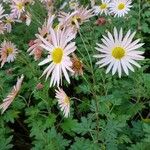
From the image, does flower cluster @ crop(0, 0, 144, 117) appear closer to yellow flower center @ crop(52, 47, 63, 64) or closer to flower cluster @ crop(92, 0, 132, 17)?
yellow flower center @ crop(52, 47, 63, 64)

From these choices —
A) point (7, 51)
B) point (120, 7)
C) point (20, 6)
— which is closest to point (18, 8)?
point (20, 6)

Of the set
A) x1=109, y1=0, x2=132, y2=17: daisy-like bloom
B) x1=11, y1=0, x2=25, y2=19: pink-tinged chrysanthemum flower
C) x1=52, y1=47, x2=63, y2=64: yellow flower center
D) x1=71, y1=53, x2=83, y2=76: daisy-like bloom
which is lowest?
x1=71, y1=53, x2=83, y2=76: daisy-like bloom

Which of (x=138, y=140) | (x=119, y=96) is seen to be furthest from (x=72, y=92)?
(x=138, y=140)

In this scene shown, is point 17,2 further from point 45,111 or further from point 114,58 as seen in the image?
point 114,58

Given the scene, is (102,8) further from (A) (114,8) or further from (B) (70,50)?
(B) (70,50)

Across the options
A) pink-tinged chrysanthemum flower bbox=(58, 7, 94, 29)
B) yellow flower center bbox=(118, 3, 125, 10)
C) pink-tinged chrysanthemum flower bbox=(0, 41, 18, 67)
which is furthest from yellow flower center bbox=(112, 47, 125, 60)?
yellow flower center bbox=(118, 3, 125, 10)

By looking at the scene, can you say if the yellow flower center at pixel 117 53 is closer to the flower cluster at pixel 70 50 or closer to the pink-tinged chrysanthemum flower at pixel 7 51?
the flower cluster at pixel 70 50

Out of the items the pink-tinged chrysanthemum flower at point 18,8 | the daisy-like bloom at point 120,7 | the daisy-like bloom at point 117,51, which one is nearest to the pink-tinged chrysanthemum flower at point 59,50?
the daisy-like bloom at point 117,51
